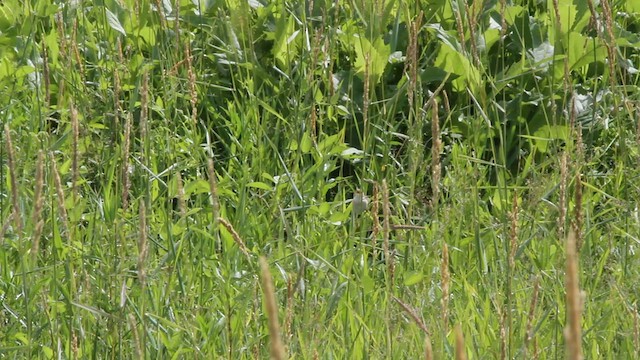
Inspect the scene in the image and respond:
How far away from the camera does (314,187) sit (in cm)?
262

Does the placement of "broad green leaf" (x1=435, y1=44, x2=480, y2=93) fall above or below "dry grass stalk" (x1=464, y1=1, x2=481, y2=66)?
below

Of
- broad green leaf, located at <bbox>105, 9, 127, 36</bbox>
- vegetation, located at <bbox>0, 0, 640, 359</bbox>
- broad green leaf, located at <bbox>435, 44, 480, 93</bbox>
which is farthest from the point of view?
broad green leaf, located at <bbox>105, 9, 127, 36</bbox>

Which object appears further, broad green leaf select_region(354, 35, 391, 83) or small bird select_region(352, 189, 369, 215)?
broad green leaf select_region(354, 35, 391, 83)

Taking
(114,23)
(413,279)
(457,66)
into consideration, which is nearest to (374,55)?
(457,66)

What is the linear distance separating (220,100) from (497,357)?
69.5 inches

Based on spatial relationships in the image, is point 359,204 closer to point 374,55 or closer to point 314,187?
point 314,187

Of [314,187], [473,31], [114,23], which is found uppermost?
[473,31]

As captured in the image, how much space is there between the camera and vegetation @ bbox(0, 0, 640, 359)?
1.84 meters

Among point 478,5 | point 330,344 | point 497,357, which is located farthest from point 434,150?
point 478,5

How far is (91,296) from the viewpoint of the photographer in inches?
78.7

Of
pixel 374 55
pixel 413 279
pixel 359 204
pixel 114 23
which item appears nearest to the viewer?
pixel 413 279

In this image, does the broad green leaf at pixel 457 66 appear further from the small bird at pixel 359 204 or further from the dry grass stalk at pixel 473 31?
the small bird at pixel 359 204

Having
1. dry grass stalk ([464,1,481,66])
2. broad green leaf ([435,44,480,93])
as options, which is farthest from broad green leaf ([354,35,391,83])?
dry grass stalk ([464,1,481,66])

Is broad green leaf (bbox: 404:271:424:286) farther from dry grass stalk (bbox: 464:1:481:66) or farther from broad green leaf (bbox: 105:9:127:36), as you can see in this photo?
broad green leaf (bbox: 105:9:127:36)
